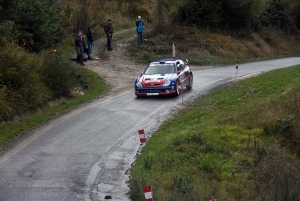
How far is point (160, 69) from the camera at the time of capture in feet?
81.9

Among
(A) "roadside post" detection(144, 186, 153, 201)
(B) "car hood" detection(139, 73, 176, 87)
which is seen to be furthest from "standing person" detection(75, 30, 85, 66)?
(A) "roadside post" detection(144, 186, 153, 201)

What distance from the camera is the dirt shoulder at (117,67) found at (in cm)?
2820

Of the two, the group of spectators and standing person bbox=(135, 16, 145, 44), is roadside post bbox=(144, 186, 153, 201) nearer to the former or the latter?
the group of spectators

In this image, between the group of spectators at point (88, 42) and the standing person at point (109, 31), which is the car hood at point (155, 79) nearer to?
the group of spectators at point (88, 42)

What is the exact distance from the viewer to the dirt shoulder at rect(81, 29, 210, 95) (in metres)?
28.2

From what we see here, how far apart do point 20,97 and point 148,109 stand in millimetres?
4926

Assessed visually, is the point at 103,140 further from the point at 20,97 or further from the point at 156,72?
the point at 156,72

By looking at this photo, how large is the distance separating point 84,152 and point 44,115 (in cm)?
522

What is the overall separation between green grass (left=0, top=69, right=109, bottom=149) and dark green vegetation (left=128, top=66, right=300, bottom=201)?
439 cm

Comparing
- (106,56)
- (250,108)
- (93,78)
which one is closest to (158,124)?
(250,108)

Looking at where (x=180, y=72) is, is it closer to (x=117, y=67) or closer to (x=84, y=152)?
(x=117, y=67)

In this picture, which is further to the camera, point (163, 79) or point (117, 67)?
point (117, 67)

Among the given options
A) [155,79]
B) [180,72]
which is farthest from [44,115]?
[180,72]

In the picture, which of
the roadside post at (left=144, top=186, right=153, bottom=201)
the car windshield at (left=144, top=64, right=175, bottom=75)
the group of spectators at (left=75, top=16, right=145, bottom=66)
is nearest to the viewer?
the roadside post at (left=144, top=186, right=153, bottom=201)
